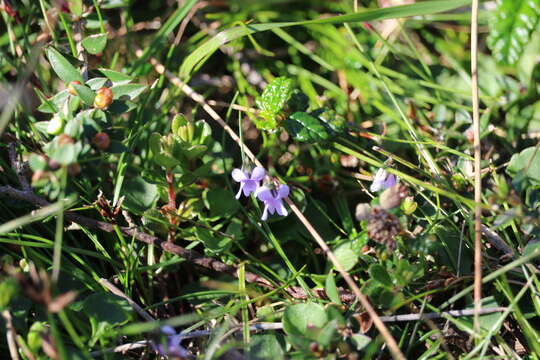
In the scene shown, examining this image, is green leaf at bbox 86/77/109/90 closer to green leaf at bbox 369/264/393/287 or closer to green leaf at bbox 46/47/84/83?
green leaf at bbox 46/47/84/83

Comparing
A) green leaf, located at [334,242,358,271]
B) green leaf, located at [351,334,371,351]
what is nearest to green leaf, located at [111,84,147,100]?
green leaf, located at [334,242,358,271]

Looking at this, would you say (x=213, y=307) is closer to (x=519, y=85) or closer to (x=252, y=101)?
(x=252, y=101)

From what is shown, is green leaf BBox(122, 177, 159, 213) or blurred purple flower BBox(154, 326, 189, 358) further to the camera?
green leaf BBox(122, 177, 159, 213)

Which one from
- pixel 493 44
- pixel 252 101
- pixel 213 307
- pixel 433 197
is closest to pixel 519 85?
pixel 493 44

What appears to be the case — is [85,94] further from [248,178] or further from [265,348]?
[265,348]

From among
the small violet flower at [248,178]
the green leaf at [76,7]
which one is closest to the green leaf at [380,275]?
the small violet flower at [248,178]

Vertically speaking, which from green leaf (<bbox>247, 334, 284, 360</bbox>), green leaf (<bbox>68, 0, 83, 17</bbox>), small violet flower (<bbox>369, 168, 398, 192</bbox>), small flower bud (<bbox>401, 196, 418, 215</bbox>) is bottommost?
green leaf (<bbox>247, 334, 284, 360</bbox>)
